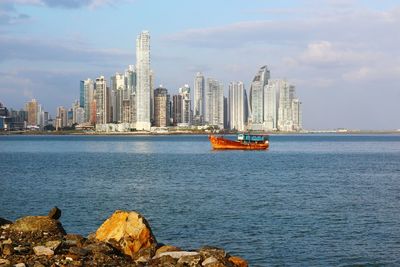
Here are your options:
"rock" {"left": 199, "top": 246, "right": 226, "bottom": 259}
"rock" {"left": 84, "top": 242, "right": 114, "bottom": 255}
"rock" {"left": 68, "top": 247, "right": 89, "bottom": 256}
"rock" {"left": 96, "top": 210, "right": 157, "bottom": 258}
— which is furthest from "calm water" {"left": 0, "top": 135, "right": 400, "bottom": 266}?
"rock" {"left": 68, "top": 247, "right": 89, "bottom": 256}

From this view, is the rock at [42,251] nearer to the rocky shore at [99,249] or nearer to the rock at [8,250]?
the rocky shore at [99,249]

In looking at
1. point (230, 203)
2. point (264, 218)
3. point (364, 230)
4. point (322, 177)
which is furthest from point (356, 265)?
point (322, 177)

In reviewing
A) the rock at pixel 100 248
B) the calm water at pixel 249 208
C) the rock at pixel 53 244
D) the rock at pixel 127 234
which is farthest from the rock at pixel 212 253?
the calm water at pixel 249 208

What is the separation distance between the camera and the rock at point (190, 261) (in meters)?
17.8

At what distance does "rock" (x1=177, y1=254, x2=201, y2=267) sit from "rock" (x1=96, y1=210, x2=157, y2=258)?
251 centimetres

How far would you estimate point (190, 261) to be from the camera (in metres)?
17.9

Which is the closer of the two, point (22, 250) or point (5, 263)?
point (5, 263)

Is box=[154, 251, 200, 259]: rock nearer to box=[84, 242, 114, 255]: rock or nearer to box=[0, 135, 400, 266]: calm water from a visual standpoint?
box=[84, 242, 114, 255]: rock

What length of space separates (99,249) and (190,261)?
2.77m

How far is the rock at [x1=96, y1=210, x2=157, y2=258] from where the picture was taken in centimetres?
2042

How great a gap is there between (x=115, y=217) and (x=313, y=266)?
821 centimetres

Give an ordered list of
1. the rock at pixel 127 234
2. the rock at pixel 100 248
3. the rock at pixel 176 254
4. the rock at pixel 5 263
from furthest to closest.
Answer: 1. the rock at pixel 127 234
2. the rock at pixel 176 254
3. the rock at pixel 100 248
4. the rock at pixel 5 263

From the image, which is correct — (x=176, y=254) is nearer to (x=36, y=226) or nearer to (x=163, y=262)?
(x=163, y=262)

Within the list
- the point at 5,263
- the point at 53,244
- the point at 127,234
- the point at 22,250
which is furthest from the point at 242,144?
A: the point at 5,263
